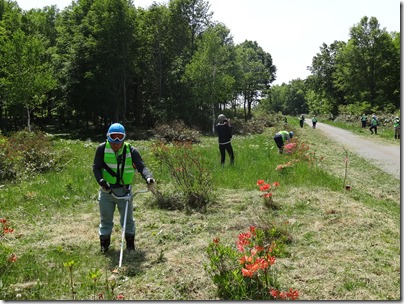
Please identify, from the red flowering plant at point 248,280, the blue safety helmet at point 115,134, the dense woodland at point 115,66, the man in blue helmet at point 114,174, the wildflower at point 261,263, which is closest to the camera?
the wildflower at point 261,263

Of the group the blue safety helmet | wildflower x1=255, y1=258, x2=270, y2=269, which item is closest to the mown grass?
wildflower x1=255, y1=258, x2=270, y2=269

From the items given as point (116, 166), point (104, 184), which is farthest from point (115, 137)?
point (104, 184)

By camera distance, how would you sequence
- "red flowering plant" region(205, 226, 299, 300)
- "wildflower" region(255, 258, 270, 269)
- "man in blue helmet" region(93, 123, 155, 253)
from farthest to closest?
"man in blue helmet" region(93, 123, 155, 253)
"red flowering plant" region(205, 226, 299, 300)
"wildflower" region(255, 258, 270, 269)

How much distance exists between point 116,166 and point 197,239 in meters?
1.74

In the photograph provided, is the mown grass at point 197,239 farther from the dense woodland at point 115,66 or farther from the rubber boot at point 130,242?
the dense woodland at point 115,66

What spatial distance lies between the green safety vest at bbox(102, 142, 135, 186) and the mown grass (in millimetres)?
1095

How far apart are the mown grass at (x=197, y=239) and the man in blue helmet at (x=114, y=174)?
13.8 inches

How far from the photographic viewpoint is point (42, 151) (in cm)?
1345

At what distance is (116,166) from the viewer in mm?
5449

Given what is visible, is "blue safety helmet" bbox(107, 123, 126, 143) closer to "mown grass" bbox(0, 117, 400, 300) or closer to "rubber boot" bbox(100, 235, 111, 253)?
"rubber boot" bbox(100, 235, 111, 253)

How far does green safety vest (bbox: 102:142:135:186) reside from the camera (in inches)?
214

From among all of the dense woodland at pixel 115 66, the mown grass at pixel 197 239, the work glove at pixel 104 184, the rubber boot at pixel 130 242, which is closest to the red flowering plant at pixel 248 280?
the mown grass at pixel 197 239

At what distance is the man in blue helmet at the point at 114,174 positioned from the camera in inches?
213

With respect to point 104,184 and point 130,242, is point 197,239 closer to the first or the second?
point 130,242
